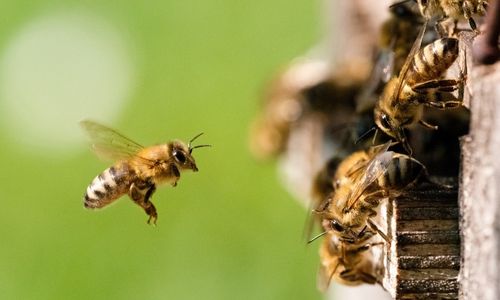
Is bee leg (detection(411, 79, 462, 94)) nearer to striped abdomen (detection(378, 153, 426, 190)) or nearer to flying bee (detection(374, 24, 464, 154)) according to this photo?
flying bee (detection(374, 24, 464, 154))

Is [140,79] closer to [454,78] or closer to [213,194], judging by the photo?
[213,194]

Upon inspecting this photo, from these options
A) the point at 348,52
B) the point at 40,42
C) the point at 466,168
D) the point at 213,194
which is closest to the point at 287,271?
the point at 213,194

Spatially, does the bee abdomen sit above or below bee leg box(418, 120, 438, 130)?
below

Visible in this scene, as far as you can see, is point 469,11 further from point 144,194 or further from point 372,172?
point 144,194

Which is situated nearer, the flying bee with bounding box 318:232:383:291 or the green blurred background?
the flying bee with bounding box 318:232:383:291

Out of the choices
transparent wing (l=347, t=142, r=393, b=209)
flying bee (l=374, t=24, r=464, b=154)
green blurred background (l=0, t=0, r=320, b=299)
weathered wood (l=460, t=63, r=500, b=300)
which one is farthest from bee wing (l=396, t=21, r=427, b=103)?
green blurred background (l=0, t=0, r=320, b=299)

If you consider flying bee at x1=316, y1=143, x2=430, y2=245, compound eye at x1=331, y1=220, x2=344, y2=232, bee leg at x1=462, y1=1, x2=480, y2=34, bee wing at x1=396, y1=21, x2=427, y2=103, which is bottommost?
compound eye at x1=331, y1=220, x2=344, y2=232

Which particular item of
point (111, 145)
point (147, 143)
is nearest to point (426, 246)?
point (111, 145)
